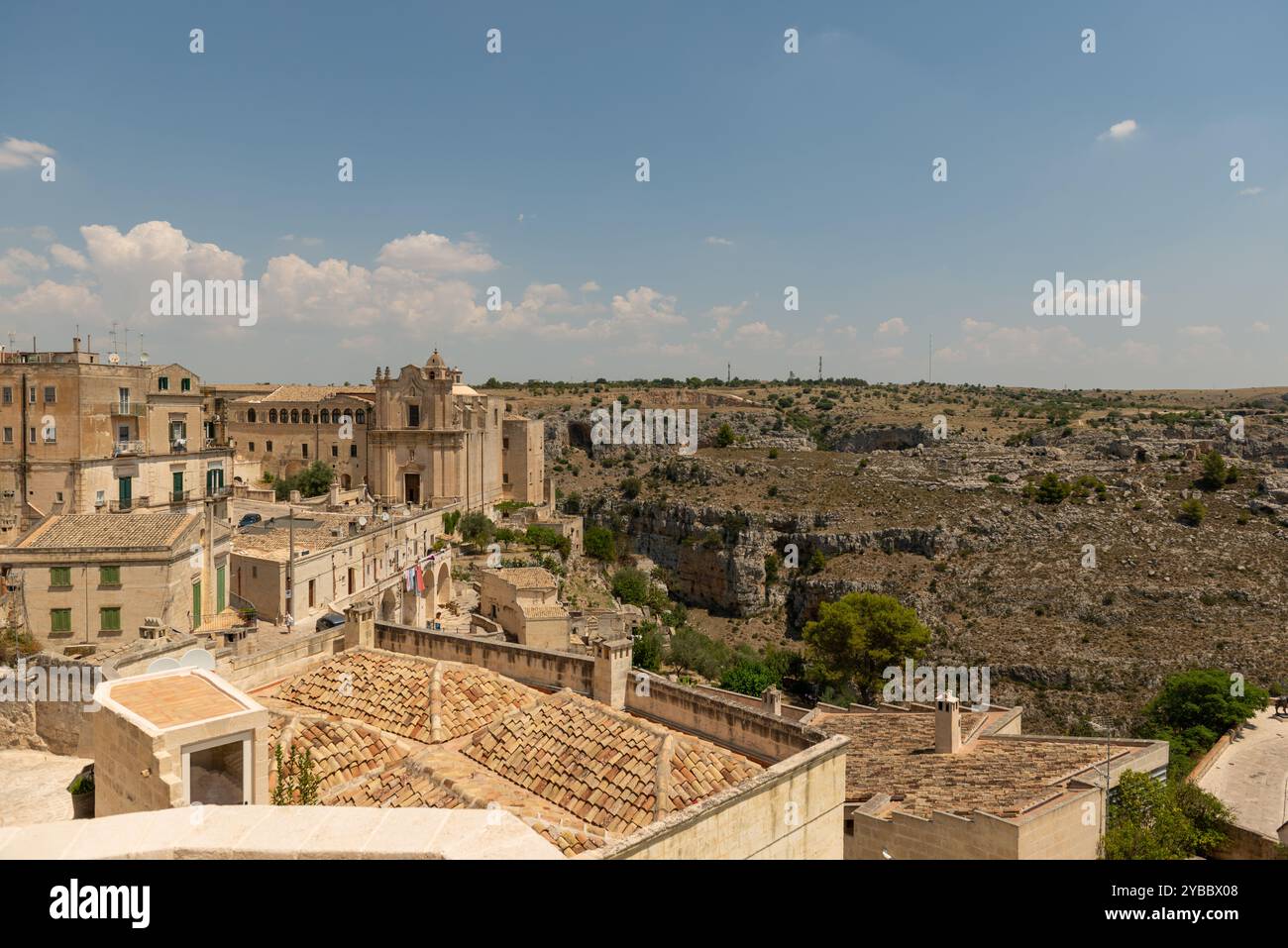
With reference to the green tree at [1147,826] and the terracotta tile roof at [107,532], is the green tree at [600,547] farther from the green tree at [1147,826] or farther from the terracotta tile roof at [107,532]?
the green tree at [1147,826]

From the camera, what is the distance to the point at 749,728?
12211 millimetres

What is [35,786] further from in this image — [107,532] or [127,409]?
[127,409]

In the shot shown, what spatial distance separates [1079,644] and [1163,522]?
1568cm

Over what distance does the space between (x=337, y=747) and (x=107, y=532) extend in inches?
662

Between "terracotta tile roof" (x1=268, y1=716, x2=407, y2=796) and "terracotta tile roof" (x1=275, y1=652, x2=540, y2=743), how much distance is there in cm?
75

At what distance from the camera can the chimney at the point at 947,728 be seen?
1988 centimetres

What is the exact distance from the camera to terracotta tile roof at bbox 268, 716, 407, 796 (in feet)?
38.4

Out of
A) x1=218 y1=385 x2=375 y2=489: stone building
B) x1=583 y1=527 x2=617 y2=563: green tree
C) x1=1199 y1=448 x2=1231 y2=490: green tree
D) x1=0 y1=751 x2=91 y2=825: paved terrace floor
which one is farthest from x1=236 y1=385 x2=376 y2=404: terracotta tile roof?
x1=1199 y1=448 x2=1231 y2=490: green tree

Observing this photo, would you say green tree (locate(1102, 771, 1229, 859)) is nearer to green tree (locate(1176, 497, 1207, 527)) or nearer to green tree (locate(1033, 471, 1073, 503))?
green tree (locate(1176, 497, 1207, 527))

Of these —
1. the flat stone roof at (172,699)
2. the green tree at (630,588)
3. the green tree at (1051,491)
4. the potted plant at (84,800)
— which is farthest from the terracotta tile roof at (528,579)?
the green tree at (1051,491)

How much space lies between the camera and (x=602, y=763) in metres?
11.6

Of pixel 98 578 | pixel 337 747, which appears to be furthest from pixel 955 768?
pixel 98 578

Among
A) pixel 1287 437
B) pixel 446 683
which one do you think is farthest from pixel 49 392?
pixel 1287 437
